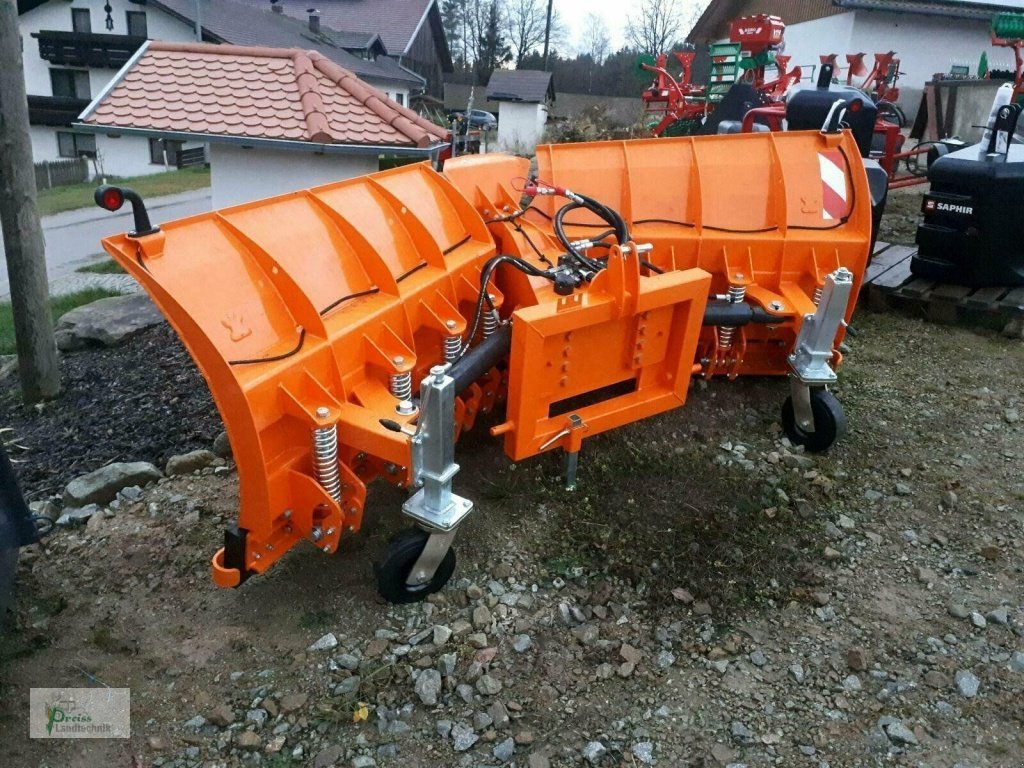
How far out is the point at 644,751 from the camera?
2564mm

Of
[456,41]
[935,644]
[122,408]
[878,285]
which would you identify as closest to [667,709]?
[935,644]

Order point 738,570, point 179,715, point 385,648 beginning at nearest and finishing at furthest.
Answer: point 179,715 < point 385,648 < point 738,570

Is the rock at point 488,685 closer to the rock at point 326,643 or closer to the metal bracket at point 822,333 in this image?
the rock at point 326,643

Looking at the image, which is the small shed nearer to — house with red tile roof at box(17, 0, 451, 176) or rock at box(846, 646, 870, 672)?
house with red tile roof at box(17, 0, 451, 176)

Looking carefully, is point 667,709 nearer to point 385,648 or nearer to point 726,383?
point 385,648

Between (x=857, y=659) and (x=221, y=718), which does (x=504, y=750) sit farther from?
(x=857, y=659)

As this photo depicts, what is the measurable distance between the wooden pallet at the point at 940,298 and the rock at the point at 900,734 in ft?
15.2

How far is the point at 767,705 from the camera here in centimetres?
275

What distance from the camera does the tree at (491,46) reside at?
54125mm

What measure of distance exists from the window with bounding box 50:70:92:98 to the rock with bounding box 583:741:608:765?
33281mm

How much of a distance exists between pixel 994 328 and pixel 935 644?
4.32 meters

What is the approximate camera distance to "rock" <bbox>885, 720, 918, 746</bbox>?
260 centimetres

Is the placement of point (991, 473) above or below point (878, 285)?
below

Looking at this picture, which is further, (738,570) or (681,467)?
(681,467)
